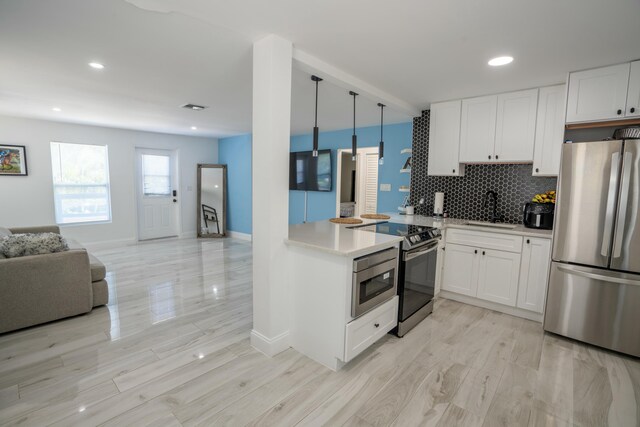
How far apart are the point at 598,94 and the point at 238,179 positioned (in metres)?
6.15

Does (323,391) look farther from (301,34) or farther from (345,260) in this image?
(301,34)

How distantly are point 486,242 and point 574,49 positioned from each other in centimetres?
180

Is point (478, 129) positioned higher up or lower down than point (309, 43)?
lower down

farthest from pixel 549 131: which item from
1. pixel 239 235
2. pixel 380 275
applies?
pixel 239 235

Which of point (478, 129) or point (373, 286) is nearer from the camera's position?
point (373, 286)

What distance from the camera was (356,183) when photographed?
6371 mm

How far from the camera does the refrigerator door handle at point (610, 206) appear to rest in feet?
7.68

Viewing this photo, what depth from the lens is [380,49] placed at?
2287 mm

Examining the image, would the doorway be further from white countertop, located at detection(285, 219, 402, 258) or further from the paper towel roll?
white countertop, located at detection(285, 219, 402, 258)

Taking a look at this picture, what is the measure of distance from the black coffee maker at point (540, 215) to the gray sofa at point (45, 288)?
456cm

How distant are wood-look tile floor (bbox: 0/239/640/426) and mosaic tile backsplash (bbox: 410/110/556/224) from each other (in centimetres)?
129

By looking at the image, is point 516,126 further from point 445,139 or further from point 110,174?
point 110,174

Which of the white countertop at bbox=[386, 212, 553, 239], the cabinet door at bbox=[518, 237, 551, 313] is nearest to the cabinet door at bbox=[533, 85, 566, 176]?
the white countertop at bbox=[386, 212, 553, 239]

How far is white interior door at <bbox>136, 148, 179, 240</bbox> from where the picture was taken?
648 centimetres
